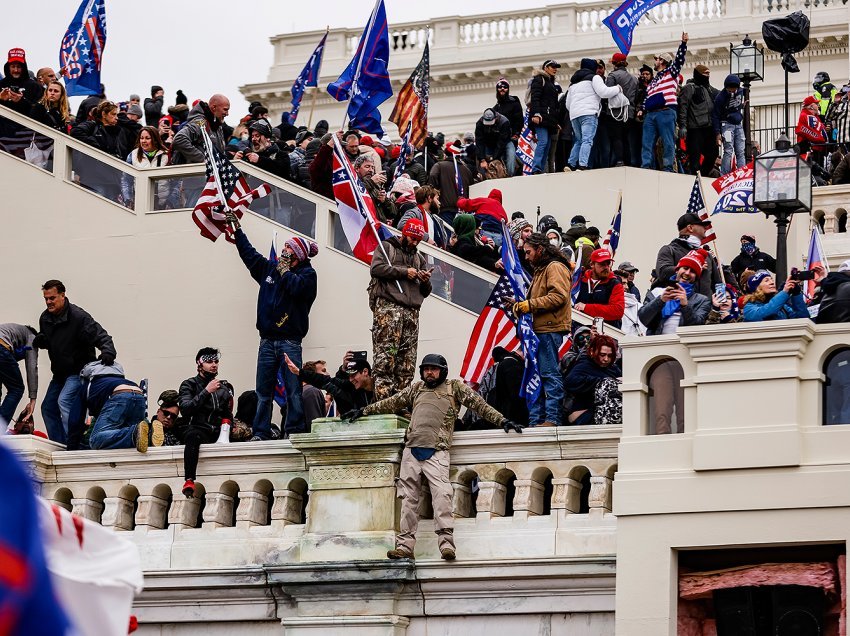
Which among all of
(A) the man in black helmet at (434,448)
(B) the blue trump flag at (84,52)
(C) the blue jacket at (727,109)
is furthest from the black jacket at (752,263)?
(B) the blue trump flag at (84,52)

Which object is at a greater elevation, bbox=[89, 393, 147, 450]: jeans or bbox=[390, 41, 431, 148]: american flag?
bbox=[390, 41, 431, 148]: american flag

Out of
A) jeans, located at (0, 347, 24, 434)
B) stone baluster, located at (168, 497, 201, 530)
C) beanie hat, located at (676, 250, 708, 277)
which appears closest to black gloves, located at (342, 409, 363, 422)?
stone baluster, located at (168, 497, 201, 530)

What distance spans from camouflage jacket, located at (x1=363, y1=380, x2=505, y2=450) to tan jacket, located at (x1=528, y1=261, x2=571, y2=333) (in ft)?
3.07

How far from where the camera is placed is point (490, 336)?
16562 millimetres

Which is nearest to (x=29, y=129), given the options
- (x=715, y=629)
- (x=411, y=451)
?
(x=411, y=451)

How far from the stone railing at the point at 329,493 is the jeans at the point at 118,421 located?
1.01 feet

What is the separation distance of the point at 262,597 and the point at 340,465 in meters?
1.24

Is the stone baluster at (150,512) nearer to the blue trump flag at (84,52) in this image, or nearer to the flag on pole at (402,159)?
the flag on pole at (402,159)

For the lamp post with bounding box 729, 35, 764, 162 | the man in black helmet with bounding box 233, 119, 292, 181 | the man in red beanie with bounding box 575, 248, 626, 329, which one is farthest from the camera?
the lamp post with bounding box 729, 35, 764, 162

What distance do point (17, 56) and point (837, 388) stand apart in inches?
530

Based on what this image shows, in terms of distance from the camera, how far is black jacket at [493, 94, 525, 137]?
26.9 metres

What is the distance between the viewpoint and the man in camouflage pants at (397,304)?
51.0ft

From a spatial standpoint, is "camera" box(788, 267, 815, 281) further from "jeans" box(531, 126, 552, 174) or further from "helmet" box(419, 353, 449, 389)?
"jeans" box(531, 126, 552, 174)

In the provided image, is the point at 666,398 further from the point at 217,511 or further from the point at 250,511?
the point at 217,511
